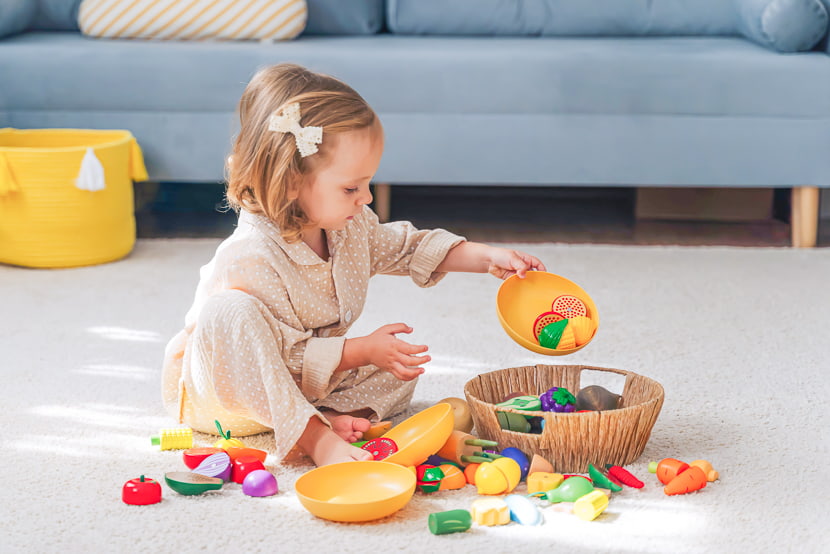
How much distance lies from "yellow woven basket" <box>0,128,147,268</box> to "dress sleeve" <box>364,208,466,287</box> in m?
0.84

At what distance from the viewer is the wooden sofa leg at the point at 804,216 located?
2.08 m

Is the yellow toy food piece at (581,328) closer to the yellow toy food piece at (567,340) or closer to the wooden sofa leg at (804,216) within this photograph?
the yellow toy food piece at (567,340)

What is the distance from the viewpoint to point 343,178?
108cm

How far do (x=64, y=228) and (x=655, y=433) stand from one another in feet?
4.02

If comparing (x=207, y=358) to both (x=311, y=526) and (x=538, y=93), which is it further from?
(x=538, y=93)

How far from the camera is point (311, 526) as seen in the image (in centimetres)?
92

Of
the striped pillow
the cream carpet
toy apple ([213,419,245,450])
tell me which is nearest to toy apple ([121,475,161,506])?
the cream carpet

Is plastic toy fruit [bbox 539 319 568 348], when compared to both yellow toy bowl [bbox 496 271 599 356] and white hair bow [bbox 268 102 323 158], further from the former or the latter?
white hair bow [bbox 268 102 323 158]

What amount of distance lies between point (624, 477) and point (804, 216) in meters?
1.28

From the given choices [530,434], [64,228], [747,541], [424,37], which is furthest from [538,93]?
[747,541]

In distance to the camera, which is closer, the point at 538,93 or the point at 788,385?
the point at 788,385

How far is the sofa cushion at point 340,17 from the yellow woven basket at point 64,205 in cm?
63

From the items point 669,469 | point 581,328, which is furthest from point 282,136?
point 669,469

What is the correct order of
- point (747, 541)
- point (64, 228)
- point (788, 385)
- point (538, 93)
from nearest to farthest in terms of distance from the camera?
1. point (747, 541)
2. point (788, 385)
3. point (64, 228)
4. point (538, 93)
